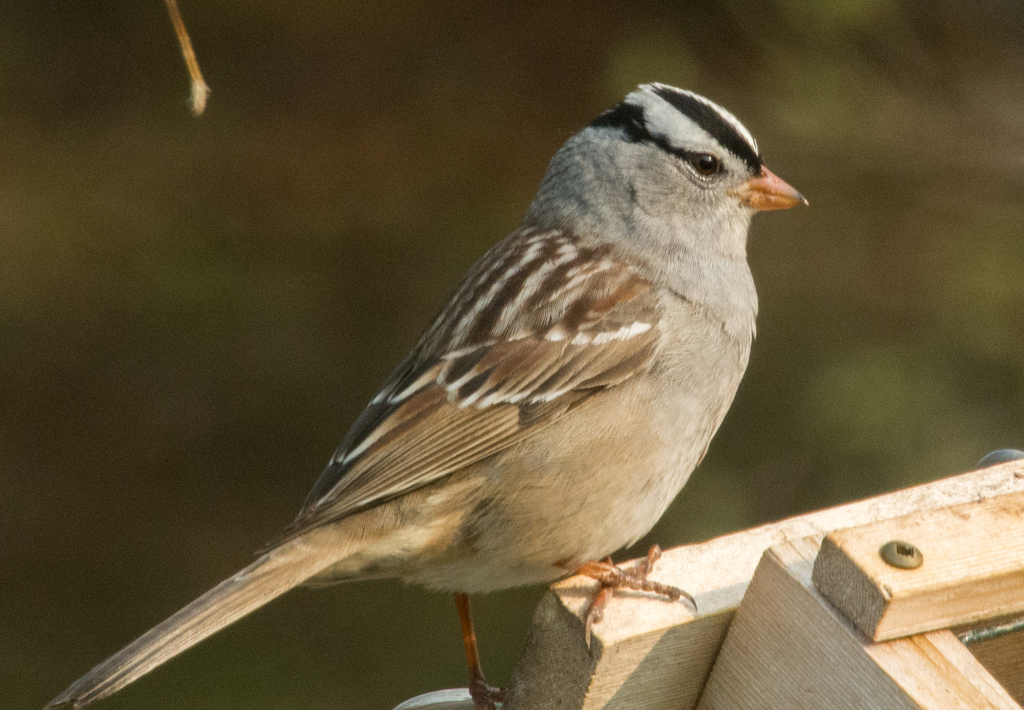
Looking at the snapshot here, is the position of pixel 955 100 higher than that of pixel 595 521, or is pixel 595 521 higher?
pixel 955 100

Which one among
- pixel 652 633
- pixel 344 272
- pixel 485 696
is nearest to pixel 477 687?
pixel 485 696

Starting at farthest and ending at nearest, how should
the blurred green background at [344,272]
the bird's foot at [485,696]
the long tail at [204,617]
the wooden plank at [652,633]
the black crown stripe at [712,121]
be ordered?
the blurred green background at [344,272] → the black crown stripe at [712,121] → the bird's foot at [485,696] → the long tail at [204,617] → the wooden plank at [652,633]

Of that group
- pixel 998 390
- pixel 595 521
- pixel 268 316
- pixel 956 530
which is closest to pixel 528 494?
pixel 595 521

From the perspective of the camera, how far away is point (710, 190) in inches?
107

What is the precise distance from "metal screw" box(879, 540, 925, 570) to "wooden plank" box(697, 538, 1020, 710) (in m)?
0.09

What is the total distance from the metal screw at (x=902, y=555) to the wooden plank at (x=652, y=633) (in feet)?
0.97

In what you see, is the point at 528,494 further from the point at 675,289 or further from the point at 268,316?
the point at 268,316

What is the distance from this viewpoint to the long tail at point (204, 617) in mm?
1940

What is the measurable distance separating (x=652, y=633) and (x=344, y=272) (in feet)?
8.71

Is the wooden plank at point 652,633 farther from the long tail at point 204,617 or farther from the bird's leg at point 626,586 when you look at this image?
the long tail at point 204,617

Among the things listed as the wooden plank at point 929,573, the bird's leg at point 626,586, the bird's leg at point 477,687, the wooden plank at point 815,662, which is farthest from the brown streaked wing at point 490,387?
the wooden plank at point 929,573

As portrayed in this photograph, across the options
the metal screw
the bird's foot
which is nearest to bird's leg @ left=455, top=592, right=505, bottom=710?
the bird's foot

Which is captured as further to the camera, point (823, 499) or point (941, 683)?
point (823, 499)

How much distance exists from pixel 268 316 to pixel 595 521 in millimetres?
2071
